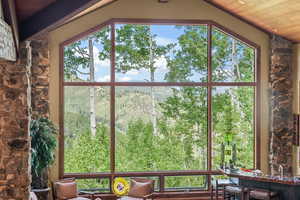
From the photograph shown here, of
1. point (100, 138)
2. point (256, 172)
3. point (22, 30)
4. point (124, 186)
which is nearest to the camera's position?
point (22, 30)

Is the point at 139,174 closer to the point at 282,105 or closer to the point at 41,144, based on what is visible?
the point at 41,144

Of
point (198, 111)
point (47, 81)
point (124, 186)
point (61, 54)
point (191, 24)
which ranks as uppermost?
point (191, 24)

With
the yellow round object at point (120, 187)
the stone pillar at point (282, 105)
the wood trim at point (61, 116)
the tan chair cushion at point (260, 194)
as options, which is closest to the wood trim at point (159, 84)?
the wood trim at point (61, 116)

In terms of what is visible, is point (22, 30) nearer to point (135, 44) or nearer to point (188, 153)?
point (135, 44)

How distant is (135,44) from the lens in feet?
33.0

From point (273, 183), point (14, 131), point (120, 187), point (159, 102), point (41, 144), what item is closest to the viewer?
point (14, 131)

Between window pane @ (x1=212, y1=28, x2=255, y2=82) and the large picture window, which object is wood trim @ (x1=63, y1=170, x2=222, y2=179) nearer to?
the large picture window

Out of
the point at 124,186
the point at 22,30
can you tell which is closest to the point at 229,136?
the point at 124,186

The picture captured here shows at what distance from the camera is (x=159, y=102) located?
401 inches

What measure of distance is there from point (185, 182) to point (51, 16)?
20.4ft

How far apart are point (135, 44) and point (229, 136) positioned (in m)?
3.09

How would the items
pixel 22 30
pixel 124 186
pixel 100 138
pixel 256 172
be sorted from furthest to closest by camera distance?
pixel 100 138, pixel 124 186, pixel 256 172, pixel 22 30

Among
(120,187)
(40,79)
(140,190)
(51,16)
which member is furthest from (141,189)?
(51,16)

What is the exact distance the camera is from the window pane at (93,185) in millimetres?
9930
